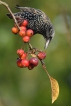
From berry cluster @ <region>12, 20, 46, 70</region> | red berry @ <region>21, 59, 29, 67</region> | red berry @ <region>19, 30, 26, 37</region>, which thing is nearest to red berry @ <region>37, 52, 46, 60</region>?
berry cluster @ <region>12, 20, 46, 70</region>

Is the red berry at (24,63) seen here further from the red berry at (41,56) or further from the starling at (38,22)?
the starling at (38,22)

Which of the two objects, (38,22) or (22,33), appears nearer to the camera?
(22,33)

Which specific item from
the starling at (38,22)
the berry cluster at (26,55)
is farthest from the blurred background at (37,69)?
the berry cluster at (26,55)

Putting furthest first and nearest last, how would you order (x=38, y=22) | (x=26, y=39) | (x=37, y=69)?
1. (x=37, y=69)
2. (x=38, y=22)
3. (x=26, y=39)

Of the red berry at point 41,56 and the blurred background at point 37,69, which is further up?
the red berry at point 41,56

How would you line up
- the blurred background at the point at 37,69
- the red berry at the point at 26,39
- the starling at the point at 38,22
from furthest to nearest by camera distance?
1. the blurred background at the point at 37,69
2. the starling at the point at 38,22
3. the red berry at the point at 26,39

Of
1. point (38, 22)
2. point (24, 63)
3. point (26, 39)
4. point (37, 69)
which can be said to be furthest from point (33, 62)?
point (37, 69)

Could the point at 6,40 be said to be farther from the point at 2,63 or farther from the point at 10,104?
the point at 10,104

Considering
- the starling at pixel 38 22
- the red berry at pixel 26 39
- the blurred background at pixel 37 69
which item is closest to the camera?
the red berry at pixel 26 39

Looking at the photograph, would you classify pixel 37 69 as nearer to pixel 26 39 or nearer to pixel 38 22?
pixel 38 22
